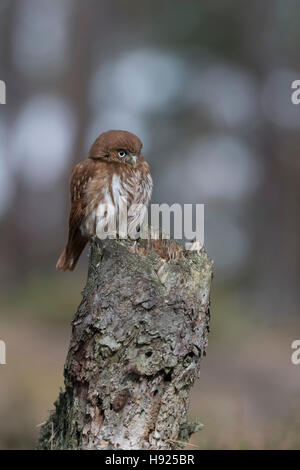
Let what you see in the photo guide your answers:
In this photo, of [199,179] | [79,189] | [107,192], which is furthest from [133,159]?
[199,179]

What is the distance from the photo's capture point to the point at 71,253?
4.39 m

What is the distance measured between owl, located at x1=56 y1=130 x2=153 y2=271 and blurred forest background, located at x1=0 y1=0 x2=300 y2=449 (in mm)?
2014

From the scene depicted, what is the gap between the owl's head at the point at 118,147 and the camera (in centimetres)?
389

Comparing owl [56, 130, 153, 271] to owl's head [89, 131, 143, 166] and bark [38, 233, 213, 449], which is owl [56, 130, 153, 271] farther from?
bark [38, 233, 213, 449]

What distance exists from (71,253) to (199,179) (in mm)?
17604

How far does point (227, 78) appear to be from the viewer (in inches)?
689

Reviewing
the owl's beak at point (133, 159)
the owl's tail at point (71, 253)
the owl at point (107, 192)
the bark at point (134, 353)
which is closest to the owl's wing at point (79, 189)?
the owl at point (107, 192)

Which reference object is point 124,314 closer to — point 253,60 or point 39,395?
point 39,395

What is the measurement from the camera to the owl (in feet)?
13.3

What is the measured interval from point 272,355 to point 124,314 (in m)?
7.20

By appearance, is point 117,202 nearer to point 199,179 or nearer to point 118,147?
point 118,147

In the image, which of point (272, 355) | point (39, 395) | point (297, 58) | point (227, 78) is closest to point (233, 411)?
point (39, 395)

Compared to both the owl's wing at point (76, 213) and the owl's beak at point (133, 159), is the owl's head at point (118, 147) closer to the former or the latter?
the owl's beak at point (133, 159)

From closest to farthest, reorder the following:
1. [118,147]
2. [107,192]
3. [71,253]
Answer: [118,147]
[107,192]
[71,253]
